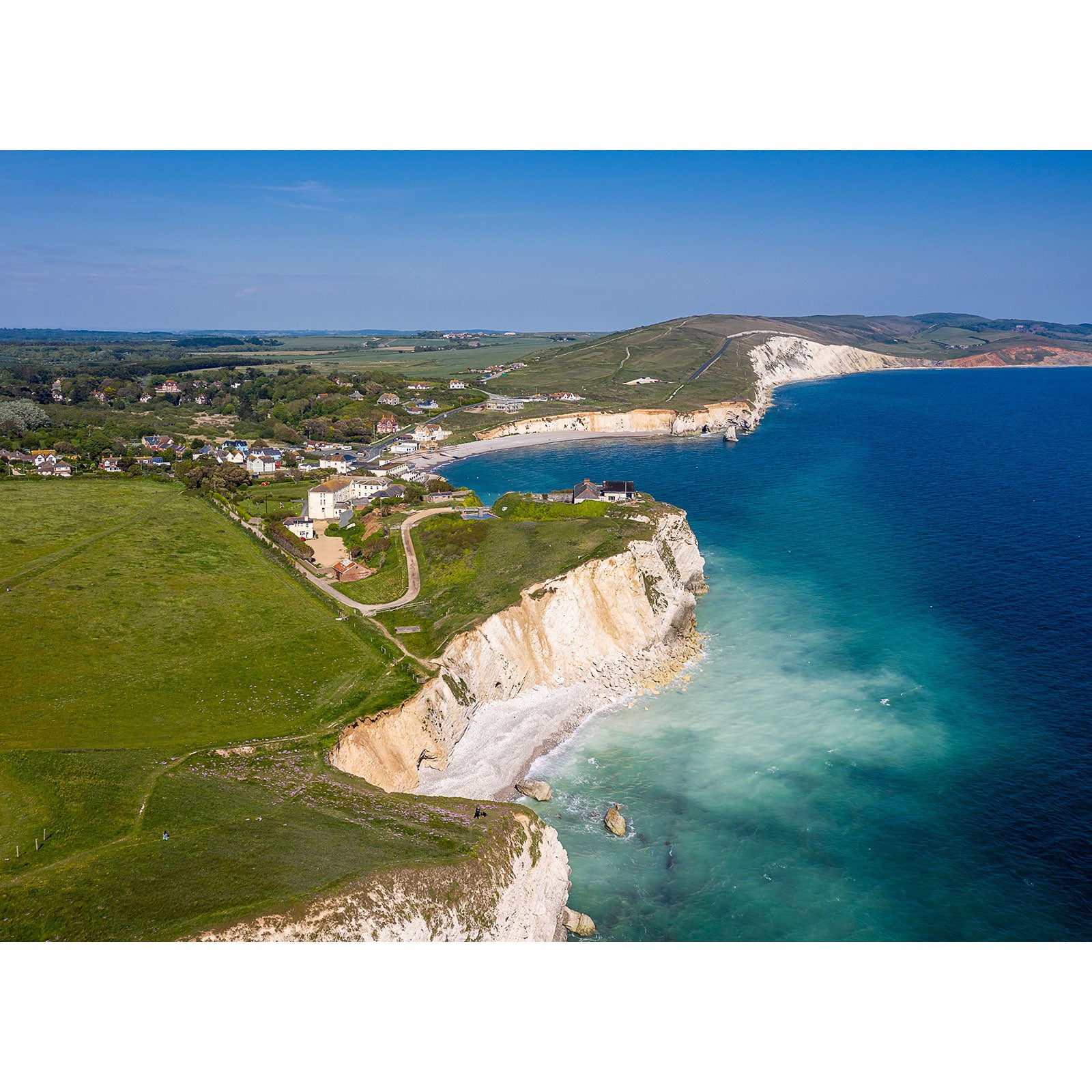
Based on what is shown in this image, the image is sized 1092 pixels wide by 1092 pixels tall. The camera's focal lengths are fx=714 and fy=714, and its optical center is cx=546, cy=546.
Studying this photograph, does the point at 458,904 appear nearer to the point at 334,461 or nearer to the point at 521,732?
the point at 521,732

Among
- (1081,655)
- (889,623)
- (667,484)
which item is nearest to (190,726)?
(889,623)

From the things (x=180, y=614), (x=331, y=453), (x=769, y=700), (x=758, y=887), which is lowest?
(x=758, y=887)

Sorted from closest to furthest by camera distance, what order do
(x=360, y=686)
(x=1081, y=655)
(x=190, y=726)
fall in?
(x=190, y=726)
(x=360, y=686)
(x=1081, y=655)

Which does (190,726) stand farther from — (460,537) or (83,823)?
(460,537)

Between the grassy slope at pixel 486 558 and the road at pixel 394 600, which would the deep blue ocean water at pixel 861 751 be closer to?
the grassy slope at pixel 486 558

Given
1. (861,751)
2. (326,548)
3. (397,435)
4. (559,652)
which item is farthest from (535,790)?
(397,435)

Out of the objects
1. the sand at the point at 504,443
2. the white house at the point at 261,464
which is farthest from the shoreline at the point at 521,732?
the sand at the point at 504,443
